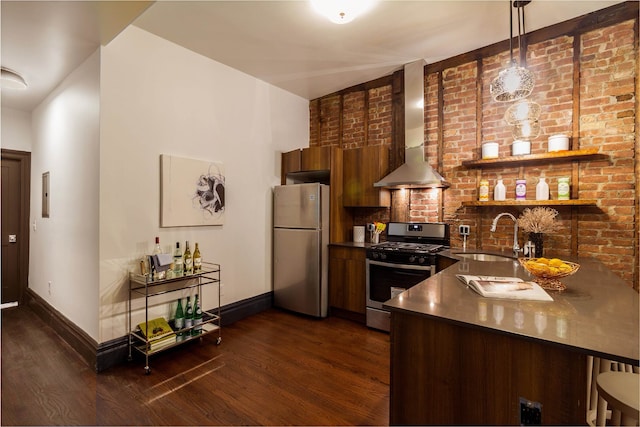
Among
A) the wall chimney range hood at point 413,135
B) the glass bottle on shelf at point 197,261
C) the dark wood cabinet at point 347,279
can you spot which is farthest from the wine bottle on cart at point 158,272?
the wall chimney range hood at point 413,135

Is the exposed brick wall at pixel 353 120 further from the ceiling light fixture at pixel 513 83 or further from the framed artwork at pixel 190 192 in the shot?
the ceiling light fixture at pixel 513 83

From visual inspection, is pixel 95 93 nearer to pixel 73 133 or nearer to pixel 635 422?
pixel 73 133

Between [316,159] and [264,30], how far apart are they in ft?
5.08

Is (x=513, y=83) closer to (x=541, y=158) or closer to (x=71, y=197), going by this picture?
(x=541, y=158)

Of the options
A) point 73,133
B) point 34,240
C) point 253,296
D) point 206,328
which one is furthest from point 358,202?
point 34,240

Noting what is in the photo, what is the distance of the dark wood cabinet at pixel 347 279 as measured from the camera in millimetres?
3572

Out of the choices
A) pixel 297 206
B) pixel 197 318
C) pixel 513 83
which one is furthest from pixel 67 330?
pixel 513 83

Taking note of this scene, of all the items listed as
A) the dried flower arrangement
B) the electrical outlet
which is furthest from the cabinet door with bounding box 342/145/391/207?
the electrical outlet

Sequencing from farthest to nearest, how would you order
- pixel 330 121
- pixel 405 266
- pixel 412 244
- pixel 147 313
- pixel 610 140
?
pixel 330 121, pixel 412 244, pixel 405 266, pixel 610 140, pixel 147 313

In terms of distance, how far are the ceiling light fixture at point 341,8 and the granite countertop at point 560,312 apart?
2.16 metres

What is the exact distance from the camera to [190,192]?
3.13 m

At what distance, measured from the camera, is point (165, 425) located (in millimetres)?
1900

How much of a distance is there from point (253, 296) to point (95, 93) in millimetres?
2619

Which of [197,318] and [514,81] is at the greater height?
[514,81]
